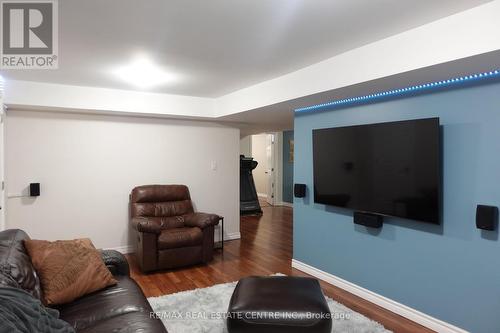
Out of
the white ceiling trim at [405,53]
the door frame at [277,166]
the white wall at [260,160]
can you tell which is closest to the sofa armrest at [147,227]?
the white ceiling trim at [405,53]

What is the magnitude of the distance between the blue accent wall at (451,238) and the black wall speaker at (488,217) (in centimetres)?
7

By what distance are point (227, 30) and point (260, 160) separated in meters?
8.28

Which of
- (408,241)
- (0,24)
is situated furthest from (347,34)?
(0,24)

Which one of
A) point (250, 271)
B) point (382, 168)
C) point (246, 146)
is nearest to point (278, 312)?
point (382, 168)

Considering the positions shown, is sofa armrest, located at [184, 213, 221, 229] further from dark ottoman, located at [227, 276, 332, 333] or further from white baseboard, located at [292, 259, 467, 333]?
dark ottoman, located at [227, 276, 332, 333]

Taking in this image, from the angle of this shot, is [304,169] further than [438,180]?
Yes

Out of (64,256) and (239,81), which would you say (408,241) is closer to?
(239,81)

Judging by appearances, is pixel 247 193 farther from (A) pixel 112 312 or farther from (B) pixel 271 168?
(A) pixel 112 312

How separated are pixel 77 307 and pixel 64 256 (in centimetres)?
38

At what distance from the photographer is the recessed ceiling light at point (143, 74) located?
3049 millimetres

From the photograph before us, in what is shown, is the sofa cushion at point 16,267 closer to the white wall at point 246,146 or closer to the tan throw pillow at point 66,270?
the tan throw pillow at point 66,270

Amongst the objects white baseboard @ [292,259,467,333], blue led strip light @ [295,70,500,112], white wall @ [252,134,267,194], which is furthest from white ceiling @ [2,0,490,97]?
white wall @ [252,134,267,194]

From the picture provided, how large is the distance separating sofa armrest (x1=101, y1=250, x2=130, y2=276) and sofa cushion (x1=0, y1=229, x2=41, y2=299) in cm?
53

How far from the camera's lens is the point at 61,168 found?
4219 millimetres
